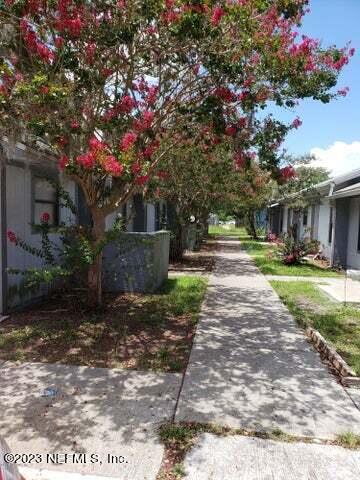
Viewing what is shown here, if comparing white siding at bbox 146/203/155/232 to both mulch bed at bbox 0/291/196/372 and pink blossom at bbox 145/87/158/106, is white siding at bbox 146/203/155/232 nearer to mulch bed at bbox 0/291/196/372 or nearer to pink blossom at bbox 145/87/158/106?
mulch bed at bbox 0/291/196/372

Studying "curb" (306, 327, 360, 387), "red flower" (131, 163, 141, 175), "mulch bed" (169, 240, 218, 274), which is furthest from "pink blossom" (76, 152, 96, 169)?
"mulch bed" (169, 240, 218, 274)

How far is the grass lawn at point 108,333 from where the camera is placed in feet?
17.7

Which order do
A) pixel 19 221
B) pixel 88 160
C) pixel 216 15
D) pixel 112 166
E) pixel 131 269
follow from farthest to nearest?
pixel 131 269
pixel 19 221
pixel 216 15
pixel 88 160
pixel 112 166

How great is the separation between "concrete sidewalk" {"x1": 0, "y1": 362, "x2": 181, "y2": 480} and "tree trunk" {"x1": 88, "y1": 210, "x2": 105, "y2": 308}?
102 inches

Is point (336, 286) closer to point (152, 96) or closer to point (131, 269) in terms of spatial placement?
point (131, 269)

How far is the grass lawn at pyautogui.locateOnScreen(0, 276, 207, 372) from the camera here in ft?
17.7

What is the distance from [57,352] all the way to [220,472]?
123 inches

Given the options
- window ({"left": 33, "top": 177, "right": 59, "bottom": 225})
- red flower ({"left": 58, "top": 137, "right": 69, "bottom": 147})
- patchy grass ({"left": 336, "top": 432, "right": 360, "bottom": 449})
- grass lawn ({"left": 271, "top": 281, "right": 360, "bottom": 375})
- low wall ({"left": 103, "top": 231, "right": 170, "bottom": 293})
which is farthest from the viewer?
low wall ({"left": 103, "top": 231, "right": 170, "bottom": 293})

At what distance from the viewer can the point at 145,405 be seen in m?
4.12

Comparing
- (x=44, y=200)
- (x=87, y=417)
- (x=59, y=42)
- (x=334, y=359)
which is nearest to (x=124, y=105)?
(x=59, y=42)

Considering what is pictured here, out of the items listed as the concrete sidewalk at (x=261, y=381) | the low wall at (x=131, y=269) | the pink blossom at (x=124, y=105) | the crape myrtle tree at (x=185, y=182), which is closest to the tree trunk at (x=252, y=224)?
the crape myrtle tree at (x=185, y=182)

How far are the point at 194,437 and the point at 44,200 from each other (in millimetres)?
6594

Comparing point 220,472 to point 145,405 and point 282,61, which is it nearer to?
point 145,405

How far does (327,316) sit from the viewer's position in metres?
7.87
